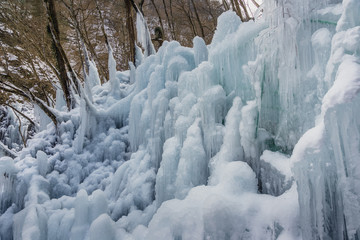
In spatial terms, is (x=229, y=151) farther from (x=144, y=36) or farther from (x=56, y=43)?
(x=56, y=43)

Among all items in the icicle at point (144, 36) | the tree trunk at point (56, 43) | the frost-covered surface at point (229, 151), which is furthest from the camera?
the icicle at point (144, 36)

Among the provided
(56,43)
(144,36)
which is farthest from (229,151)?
(56,43)

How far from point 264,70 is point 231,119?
64cm

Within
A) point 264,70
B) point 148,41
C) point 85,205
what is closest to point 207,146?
point 264,70

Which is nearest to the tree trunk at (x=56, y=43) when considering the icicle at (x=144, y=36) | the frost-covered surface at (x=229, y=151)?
the frost-covered surface at (x=229, y=151)

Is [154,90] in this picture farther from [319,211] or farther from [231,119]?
[319,211]

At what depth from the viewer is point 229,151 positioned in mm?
2791

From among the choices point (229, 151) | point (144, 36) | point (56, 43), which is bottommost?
point (229, 151)

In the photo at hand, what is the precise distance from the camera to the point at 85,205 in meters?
3.52

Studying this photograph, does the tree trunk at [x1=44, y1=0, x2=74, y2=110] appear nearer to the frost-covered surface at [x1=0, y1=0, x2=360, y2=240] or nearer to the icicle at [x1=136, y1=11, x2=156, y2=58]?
the frost-covered surface at [x1=0, y1=0, x2=360, y2=240]

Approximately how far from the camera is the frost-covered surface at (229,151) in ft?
5.64

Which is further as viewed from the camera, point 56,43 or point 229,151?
point 56,43

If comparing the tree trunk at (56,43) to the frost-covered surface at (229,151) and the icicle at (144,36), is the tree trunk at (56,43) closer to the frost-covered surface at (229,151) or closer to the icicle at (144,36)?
the frost-covered surface at (229,151)

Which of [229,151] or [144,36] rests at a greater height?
[144,36]
